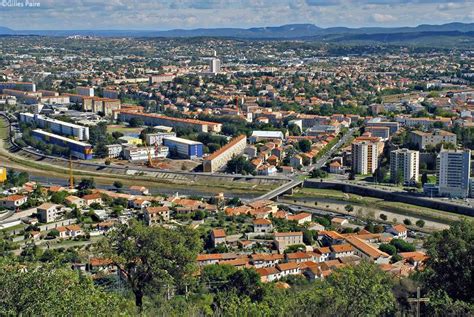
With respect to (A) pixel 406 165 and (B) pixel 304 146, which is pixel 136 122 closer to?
(B) pixel 304 146

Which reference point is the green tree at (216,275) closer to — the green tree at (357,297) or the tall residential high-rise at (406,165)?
the green tree at (357,297)

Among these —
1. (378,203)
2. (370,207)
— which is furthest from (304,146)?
(370,207)

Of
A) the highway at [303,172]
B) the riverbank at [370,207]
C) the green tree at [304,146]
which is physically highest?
the green tree at [304,146]

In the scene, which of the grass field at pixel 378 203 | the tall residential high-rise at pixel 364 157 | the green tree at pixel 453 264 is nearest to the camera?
the green tree at pixel 453 264

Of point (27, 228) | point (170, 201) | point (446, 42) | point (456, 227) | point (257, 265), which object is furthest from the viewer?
point (446, 42)

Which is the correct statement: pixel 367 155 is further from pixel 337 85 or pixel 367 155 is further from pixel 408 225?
pixel 337 85

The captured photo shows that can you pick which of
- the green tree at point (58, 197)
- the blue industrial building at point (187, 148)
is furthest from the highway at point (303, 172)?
the green tree at point (58, 197)

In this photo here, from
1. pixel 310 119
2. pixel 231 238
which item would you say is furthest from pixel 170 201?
pixel 310 119
